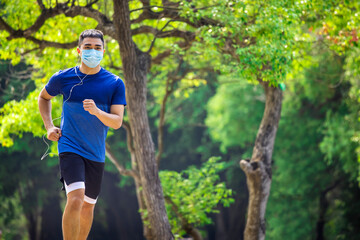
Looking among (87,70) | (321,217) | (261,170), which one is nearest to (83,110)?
(87,70)

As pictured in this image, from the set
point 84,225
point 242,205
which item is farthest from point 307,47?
point 242,205

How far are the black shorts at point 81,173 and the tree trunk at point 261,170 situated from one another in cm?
444

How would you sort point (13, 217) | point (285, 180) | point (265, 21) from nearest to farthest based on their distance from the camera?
1. point (265, 21)
2. point (285, 180)
3. point (13, 217)

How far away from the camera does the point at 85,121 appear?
372 centimetres

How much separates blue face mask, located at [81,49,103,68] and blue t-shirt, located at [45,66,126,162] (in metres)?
0.10

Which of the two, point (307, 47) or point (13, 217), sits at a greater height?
point (307, 47)

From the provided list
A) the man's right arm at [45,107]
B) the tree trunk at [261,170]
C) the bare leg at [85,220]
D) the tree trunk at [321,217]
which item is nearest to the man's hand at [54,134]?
the man's right arm at [45,107]

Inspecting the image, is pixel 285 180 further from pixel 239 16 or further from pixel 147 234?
pixel 239 16

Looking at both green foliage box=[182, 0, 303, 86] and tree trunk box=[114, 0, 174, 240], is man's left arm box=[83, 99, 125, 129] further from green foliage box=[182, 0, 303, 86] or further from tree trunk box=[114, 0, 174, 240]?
green foliage box=[182, 0, 303, 86]

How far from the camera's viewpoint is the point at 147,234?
29.3ft

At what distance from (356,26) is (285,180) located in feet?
31.2

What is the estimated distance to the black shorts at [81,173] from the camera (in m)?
3.55

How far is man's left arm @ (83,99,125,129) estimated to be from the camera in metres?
3.36

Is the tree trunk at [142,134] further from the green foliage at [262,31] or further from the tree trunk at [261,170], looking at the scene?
A: the tree trunk at [261,170]
